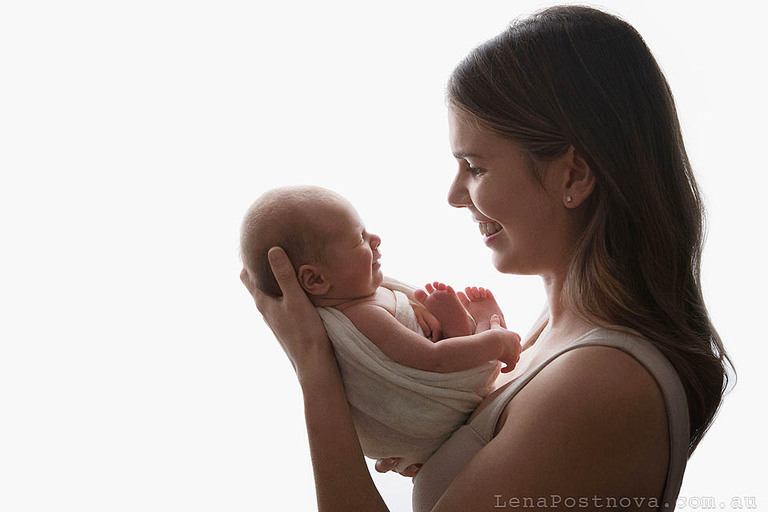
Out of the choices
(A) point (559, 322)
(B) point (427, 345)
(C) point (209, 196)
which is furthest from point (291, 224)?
(C) point (209, 196)

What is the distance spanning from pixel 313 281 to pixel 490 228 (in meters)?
0.34

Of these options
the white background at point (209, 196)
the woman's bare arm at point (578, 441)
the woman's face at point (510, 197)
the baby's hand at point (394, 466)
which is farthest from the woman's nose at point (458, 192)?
the white background at point (209, 196)

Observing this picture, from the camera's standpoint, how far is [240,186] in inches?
79.0

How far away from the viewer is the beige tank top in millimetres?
1156

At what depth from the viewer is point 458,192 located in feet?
4.47

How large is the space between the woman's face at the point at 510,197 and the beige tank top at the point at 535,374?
20 centimetres

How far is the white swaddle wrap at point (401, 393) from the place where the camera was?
1.26m

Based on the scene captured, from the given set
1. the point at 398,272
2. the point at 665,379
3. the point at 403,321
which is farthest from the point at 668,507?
the point at 398,272

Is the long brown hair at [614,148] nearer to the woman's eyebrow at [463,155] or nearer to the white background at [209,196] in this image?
the woman's eyebrow at [463,155]

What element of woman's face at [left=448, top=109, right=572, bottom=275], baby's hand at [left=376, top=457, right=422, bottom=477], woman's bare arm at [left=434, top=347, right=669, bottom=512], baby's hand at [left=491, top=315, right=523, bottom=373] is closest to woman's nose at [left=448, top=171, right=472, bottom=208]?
woman's face at [left=448, top=109, right=572, bottom=275]

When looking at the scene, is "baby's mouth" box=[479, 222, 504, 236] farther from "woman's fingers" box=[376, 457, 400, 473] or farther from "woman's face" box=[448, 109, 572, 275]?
"woman's fingers" box=[376, 457, 400, 473]

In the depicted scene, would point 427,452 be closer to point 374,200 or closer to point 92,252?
point 374,200

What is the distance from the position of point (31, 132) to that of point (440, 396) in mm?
1283

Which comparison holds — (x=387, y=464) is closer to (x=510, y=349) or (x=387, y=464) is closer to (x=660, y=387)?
(x=510, y=349)
